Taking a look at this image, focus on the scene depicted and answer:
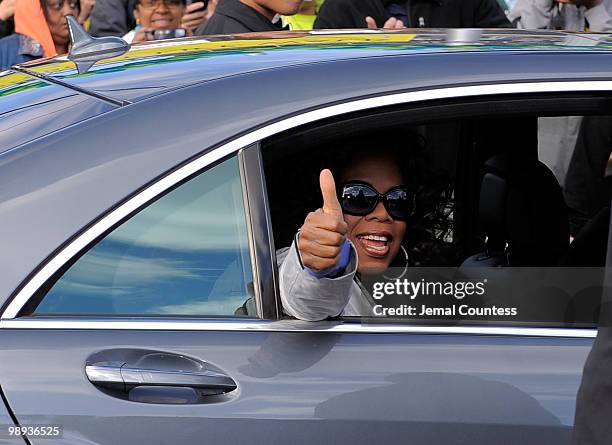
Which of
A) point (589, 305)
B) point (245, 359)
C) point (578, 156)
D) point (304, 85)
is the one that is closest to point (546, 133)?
point (578, 156)

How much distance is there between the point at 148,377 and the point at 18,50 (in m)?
3.82

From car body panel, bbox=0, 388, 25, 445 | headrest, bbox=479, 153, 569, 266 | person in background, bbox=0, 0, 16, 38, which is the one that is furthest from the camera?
person in background, bbox=0, 0, 16, 38

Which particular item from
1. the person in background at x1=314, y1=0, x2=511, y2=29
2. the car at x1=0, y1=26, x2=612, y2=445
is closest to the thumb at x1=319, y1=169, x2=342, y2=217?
the car at x1=0, y1=26, x2=612, y2=445

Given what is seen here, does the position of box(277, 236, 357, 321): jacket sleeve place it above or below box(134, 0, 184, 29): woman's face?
below

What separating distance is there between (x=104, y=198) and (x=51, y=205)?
0.09 m

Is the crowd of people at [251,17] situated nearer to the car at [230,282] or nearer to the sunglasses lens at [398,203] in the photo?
the sunglasses lens at [398,203]

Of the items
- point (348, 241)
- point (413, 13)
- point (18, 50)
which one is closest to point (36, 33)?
point (18, 50)

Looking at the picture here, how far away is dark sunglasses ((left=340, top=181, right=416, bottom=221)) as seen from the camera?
2447 millimetres

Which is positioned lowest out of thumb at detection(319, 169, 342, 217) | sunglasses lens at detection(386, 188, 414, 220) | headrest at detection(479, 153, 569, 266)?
headrest at detection(479, 153, 569, 266)

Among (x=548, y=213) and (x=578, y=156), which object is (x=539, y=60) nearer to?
(x=548, y=213)

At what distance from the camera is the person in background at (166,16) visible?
5355mm

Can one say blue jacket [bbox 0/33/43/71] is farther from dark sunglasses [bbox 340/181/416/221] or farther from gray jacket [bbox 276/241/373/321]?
gray jacket [bbox 276/241/373/321]

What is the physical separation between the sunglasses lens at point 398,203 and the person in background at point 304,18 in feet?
9.50

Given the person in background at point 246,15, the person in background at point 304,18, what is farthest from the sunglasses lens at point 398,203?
the person in background at point 304,18
